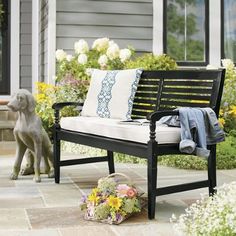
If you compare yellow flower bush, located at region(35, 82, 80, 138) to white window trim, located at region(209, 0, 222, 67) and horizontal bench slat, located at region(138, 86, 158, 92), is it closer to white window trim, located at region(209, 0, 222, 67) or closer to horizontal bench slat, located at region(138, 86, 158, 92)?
white window trim, located at region(209, 0, 222, 67)

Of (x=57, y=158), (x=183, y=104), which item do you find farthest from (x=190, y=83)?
(x=57, y=158)

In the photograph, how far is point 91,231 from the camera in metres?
3.22

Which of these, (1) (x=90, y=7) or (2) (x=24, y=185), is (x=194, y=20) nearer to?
(1) (x=90, y=7)

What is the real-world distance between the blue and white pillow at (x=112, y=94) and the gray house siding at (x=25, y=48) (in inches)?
166

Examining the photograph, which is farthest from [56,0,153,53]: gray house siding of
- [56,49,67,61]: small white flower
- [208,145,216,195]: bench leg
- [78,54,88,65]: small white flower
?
[208,145,216,195]: bench leg

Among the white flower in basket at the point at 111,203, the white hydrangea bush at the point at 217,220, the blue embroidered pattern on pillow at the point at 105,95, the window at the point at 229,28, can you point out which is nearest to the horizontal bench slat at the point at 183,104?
the blue embroidered pattern on pillow at the point at 105,95

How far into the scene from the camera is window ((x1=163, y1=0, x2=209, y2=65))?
26.3 ft

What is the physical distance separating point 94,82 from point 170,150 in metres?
1.52

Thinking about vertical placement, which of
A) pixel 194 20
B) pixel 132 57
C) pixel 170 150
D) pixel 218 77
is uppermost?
pixel 194 20

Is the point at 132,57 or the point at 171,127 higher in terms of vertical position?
the point at 132,57

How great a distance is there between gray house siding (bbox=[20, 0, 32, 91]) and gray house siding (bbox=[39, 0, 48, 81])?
70 cm

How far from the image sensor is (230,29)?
817 centimetres

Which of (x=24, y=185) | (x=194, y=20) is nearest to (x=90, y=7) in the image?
(x=194, y=20)

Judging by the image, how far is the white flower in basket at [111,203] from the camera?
3.40m
